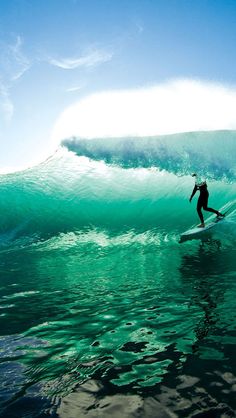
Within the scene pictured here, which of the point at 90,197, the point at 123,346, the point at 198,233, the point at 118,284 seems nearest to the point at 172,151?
the point at 90,197

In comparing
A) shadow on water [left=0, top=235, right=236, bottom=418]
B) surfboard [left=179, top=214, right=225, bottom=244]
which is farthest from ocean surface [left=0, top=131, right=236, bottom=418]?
surfboard [left=179, top=214, right=225, bottom=244]

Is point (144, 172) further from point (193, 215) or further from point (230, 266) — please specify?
point (230, 266)

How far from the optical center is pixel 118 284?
17.8 feet

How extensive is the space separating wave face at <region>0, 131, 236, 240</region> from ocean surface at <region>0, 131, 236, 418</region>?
0.14 ft

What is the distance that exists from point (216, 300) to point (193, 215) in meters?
8.96

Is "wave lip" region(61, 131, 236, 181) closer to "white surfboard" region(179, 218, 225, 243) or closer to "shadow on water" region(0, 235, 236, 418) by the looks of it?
"white surfboard" region(179, 218, 225, 243)

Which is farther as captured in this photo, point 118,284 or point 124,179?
point 124,179

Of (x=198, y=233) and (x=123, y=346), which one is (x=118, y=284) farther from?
(x=198, y=233)

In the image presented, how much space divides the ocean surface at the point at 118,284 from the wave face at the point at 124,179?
43mm

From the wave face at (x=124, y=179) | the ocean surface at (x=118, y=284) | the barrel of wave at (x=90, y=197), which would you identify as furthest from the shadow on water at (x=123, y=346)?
the wave face at (x=124, y=179)

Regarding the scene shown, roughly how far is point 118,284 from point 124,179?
9100 millimetres

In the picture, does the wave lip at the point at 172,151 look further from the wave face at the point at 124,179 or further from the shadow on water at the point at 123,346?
the shadow on water at the point at 123,346

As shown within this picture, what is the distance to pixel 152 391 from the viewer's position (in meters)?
2.19

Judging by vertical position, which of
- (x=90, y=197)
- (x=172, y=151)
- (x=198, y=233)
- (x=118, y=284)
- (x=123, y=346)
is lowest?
(x=198, y=233)
